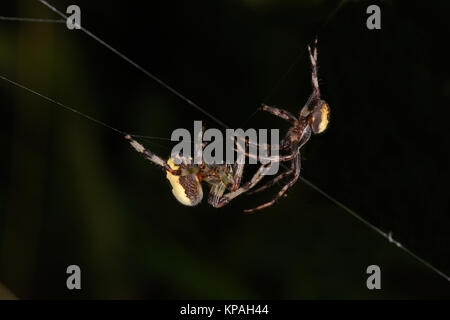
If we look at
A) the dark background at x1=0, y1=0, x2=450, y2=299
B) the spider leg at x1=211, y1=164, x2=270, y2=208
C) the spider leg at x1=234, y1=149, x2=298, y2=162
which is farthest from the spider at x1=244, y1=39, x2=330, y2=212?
the dark background at x1=0, y1=0, x2=450, y2=299

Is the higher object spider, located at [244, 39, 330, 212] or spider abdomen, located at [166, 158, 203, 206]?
spider, located at [244, 39, 330, 212]

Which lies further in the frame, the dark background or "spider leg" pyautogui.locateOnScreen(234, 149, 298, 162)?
the dark background

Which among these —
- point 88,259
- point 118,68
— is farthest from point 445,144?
point 88,259

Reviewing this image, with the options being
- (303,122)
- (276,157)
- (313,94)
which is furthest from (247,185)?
(313,94)

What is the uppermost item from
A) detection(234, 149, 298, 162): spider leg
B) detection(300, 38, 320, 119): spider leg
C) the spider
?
detection(300, 38, 320, 119): spider leg

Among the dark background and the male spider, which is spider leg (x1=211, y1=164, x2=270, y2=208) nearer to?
the male spider

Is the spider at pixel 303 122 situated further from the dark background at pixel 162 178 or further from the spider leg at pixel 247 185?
the dark background at pixel 162 178

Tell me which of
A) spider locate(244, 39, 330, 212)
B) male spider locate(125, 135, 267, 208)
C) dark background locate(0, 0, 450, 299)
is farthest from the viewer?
dark background locate(0, 0, 450, 299)

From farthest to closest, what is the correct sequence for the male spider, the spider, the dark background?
the dark background, the male spider, the spider

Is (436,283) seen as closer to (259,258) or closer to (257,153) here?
(259,258)
